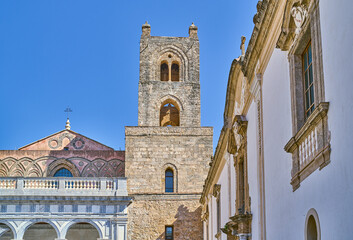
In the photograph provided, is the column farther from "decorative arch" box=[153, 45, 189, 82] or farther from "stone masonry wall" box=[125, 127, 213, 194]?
"decorative arch" box=[153, 45, 189, 82]

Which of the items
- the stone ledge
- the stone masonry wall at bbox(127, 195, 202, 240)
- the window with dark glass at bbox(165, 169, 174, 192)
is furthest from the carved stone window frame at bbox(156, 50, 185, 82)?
the stone masonry wall at bbox(127, 195, 202, 240)

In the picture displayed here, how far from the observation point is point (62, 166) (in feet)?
118

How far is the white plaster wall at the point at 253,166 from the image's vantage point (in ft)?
42.7

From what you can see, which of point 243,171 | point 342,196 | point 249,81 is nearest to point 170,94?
point 243,171

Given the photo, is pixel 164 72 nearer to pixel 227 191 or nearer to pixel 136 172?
pixel 136 172

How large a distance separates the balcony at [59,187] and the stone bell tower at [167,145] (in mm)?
1726

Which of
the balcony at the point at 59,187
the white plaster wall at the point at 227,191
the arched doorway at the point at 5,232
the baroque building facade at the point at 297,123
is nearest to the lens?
the baroque building facade at the point at 297,123

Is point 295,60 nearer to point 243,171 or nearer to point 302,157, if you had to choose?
point 302,157

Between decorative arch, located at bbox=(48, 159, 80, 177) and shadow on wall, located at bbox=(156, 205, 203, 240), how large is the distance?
6760 mm

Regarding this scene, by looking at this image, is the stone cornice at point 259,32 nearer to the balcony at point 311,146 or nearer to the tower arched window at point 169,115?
the balcony at point 311,146

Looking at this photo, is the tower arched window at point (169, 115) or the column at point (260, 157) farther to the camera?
the tower arched window at point (169, 115)

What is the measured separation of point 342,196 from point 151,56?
30.7 metres

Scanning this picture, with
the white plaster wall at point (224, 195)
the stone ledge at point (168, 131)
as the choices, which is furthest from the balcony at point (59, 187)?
the white plaster wall at point (224, 195)

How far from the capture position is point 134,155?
33938 mm
